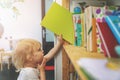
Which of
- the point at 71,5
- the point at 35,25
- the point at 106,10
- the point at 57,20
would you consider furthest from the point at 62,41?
the point at 35,25

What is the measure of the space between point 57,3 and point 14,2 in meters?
2.70

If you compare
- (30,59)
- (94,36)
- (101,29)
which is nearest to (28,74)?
(30,59)

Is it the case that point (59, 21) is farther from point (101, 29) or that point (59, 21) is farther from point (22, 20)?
point (22, 20)

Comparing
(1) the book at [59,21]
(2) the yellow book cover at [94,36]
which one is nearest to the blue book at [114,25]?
(2) the yellow book cover at [94,36]

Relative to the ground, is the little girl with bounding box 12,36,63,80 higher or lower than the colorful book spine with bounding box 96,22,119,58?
lower

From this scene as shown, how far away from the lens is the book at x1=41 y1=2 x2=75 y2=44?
1.45m

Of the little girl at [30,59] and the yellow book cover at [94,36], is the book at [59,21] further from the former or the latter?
the yellow book cover at [94,36]

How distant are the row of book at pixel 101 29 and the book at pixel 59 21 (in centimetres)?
12

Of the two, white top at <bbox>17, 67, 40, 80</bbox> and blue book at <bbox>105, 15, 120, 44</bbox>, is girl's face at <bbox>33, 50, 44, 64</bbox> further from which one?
blue book at <bbox>105, 15, 120, 44</bbox>

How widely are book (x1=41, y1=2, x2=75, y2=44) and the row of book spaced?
119 mm

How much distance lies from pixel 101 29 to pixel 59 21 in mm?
658

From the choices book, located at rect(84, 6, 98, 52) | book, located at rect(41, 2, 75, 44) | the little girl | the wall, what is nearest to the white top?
the little girl

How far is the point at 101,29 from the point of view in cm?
83

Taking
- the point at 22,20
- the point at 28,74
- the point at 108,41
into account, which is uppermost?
the point at 22,20
